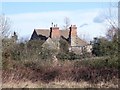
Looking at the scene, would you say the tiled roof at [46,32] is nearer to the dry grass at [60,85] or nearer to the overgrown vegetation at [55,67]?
the overgrown vegetation at [55,67]

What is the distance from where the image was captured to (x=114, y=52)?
1345 centimetres

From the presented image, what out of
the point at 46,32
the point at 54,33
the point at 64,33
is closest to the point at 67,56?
the point at 54,33

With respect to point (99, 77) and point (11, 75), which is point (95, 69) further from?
point (11, 75)

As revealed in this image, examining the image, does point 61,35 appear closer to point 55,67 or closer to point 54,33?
point 54,33

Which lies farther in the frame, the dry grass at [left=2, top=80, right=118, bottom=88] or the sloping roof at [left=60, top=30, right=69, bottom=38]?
the sloping roof at [left=60, top=30, right=69, bottom=38]

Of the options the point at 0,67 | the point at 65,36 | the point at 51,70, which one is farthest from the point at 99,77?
the point at 65,36

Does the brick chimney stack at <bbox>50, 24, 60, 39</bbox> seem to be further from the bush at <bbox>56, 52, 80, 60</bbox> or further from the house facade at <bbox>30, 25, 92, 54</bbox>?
the bush at <bbox>56, 52, 80, 60</bbox>

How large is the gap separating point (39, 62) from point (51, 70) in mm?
955

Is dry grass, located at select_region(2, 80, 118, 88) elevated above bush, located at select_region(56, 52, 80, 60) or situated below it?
below

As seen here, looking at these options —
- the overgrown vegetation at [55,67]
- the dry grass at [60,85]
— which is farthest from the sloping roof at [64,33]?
the dry grass at [60,85]

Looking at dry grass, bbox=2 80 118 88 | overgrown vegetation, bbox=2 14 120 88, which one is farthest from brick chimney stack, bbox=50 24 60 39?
dry grass, bbox=2 80 118 88

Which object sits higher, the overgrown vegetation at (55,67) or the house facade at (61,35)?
the house facade at (61,35)

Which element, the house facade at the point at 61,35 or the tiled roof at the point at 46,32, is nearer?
the house facade at the point at 61,35

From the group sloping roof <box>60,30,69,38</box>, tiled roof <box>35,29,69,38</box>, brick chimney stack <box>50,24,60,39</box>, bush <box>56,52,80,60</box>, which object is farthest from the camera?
sloping roof <box>60,30,69,38</box>
